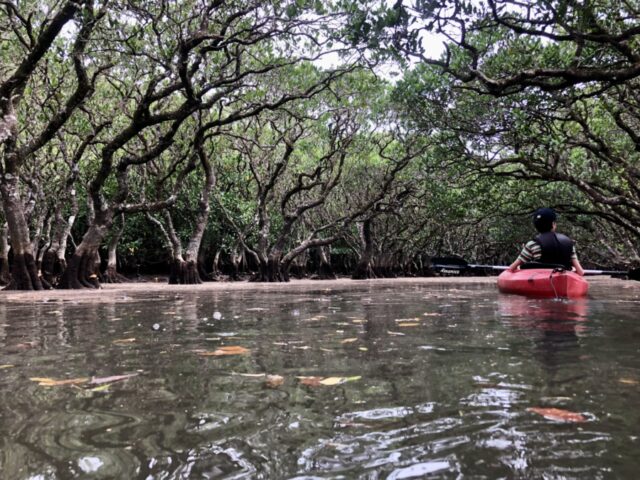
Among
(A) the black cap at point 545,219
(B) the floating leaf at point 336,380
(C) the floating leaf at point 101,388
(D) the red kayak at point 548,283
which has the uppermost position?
(A) the black cap at point 545,219

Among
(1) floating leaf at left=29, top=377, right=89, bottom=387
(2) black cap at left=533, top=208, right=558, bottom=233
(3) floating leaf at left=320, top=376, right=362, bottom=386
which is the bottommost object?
(3) floating leaf at left=320, top=376, right=362, bottom=386

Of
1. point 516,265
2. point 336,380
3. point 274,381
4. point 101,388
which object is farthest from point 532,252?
point 101,388

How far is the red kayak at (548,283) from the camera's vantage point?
8625mm

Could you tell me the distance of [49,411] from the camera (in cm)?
211

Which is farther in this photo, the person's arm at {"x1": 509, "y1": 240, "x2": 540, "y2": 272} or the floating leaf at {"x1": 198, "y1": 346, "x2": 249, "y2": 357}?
the person's arm at {"x1": 509, "y1": 240, "x2": 540, "y2": 272}

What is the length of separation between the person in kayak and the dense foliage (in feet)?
7.01

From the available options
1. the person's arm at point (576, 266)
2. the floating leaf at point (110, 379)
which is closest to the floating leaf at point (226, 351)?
the floating leaf at point (110, 379)

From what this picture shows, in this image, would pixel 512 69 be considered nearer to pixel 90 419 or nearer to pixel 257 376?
pixel 257 376

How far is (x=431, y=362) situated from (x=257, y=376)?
103cm

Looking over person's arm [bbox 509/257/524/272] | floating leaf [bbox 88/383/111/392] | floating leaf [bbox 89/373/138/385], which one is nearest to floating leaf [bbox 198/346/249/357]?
floating leaf [bbox 89/373/138/385]

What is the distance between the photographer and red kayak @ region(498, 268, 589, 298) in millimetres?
8625

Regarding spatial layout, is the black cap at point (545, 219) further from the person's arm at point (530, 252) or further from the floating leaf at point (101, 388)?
the floating leaf at point (101, 388)

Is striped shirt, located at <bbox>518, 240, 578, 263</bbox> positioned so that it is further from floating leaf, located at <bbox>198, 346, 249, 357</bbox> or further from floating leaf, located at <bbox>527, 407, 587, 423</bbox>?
floating leaf, located at <bbox>527, 407, 587, 423</bbox>

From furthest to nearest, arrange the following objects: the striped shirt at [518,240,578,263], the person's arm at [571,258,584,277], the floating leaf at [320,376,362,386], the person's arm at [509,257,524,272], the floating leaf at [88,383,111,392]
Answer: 1. the person's arm at [509,257,524,272]
2. the striped shirt at [518,240,578,263]
3. the person's arm at [571,258,584,277]
4. the floating leaf at [320,376,362,386]
5. the floating leaf at [88,383,111,392]
